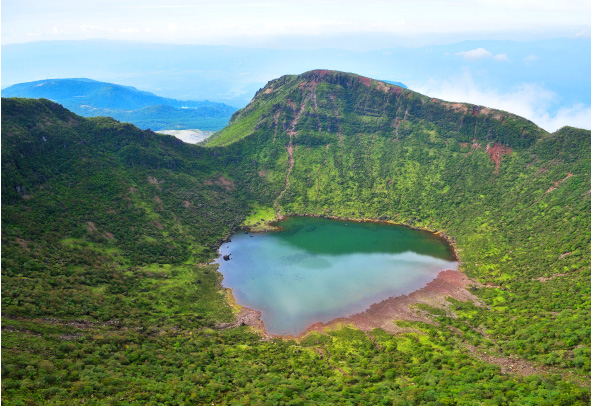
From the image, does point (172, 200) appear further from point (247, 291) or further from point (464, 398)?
point (464, 398)

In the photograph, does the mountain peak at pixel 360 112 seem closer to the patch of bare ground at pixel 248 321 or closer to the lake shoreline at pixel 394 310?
the lake shoreline at pixel 394 310

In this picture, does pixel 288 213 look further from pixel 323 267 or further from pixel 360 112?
pixel 360 112

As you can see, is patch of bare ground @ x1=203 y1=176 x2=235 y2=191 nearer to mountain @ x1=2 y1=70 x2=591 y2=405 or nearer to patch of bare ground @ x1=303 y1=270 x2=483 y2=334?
mountain @ x1=2 y1=70 x2=591 y2=405

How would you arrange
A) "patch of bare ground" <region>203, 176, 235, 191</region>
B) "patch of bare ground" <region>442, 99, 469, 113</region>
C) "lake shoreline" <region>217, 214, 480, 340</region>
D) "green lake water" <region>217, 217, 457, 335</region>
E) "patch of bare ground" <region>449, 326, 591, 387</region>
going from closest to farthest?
1. "patch of bare ground" <region>449, 326, 591, 387</region>
2. "lake shoreline" <region>217, 214, 480, 340</region>
3. "green lake water" <region>217, 217, 457, 335</region>
4. "patch of bare ground" <region>203, 176, 235, 191</region>
5. "patch of bare ground" <region>442, 99, 469, 113</region>

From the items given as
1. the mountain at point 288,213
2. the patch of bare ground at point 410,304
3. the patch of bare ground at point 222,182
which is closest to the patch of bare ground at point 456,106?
the mountain at point 288,213

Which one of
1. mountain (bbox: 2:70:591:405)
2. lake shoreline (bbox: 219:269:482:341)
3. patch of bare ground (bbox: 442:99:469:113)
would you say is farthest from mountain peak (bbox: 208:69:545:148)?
lake shoreline (bbox: 219:269:482:341)

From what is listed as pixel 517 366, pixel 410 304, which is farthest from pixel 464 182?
pixel 517 366
